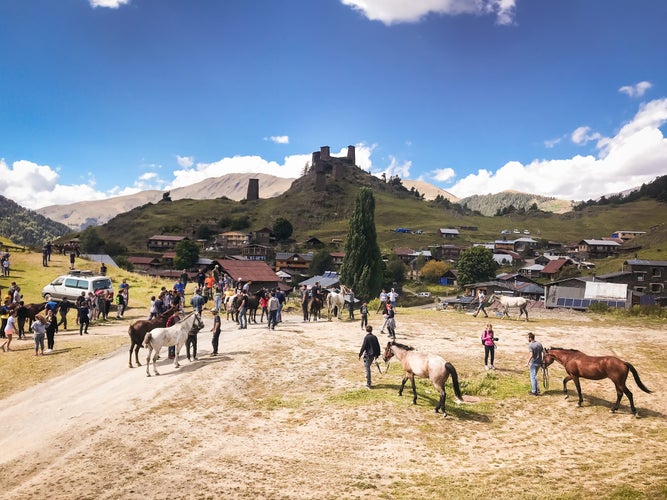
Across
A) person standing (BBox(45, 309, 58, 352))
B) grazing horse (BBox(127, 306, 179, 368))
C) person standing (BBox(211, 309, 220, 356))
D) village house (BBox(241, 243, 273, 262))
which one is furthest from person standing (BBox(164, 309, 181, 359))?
village house (BBox(241, 243, 273, 262))

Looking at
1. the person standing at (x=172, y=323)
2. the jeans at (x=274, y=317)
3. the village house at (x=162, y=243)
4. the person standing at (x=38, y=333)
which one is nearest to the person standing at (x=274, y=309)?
the jeans at (x=274, y=317)

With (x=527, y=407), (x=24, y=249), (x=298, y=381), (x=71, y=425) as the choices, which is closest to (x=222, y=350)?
(x=298, y=381)

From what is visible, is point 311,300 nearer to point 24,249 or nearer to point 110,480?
point 110,480

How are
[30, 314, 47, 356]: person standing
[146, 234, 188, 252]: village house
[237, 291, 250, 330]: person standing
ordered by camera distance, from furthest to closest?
[146, 234, 188, 252]: village house → [237, 291, 250, 330]: person standing → [30, 314, 47, 356]: person standing

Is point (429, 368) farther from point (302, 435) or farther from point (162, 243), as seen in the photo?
point (162, 243)

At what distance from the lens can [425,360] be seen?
46.1 feet

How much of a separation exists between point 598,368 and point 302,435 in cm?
1028

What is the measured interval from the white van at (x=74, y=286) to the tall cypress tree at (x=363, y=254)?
41597 mm

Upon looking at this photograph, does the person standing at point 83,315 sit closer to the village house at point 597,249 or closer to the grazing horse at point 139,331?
the grazing horse at point 139,331

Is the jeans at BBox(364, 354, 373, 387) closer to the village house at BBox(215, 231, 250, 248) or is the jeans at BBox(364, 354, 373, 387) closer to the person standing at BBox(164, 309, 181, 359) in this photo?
the person standing at BBox(164, 309, 181, 359)

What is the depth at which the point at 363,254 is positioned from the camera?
68.4 metres

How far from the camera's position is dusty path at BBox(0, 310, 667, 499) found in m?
9.41

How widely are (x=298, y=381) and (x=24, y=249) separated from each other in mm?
51811

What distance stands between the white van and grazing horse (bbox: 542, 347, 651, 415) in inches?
1170
